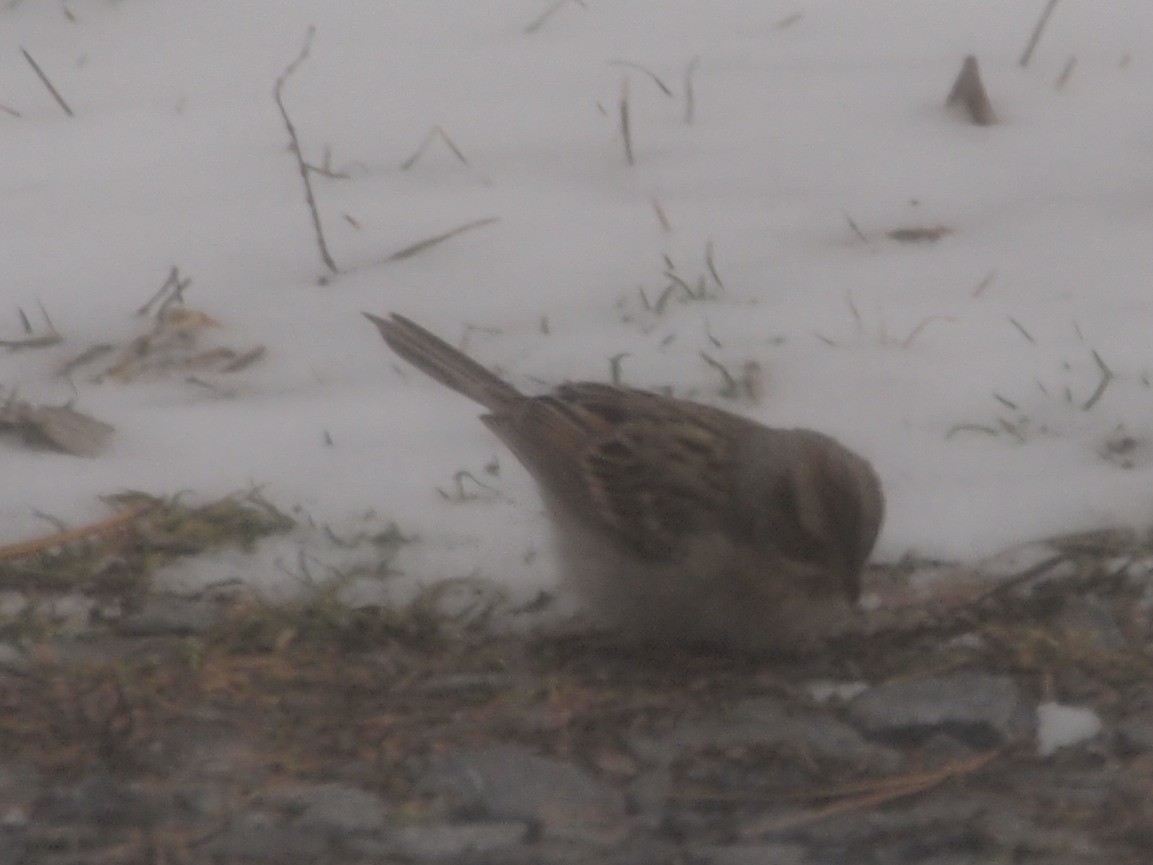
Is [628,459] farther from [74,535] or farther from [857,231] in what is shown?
[857,231]

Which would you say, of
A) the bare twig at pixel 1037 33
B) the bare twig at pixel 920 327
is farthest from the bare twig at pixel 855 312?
the bare twig at pixel 1037 33

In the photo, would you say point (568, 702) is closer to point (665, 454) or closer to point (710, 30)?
point (665, 454)

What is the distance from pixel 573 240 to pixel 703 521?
203cm

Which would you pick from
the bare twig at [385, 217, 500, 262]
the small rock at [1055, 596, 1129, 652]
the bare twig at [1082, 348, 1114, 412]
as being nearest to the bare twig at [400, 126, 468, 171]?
the bare twig at [385, 217, 500, 262]

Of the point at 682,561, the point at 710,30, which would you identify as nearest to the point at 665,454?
the point at 682,561

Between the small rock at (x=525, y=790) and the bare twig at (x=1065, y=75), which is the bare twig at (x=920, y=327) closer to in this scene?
the bare twig at (x=1065, y=75)

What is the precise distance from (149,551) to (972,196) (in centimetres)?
300

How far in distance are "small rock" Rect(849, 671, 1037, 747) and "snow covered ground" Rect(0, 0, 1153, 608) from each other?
700 mm

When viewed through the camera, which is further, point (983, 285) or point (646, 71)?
point (646, 71)

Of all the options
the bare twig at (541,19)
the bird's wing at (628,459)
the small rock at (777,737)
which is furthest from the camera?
the bare twig at (541,19)

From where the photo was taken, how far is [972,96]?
23.2ft

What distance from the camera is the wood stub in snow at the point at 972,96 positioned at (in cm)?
702

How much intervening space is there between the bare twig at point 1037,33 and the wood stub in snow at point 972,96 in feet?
1.05

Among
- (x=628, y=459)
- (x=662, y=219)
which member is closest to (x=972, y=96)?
(x=662, y=219)
